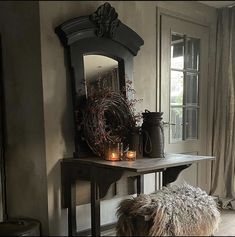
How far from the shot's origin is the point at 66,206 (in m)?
1.40

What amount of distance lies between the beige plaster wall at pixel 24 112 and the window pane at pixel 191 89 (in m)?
0.97

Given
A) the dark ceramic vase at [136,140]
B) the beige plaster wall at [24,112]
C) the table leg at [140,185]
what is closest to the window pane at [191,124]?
the table leg at [140,185]

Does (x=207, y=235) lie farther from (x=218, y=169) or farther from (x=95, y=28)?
(x=95, y=28)

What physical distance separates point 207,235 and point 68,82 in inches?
36.5

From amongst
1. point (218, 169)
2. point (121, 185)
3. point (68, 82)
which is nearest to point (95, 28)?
point (68, 82)

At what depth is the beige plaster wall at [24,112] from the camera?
50.1 inches

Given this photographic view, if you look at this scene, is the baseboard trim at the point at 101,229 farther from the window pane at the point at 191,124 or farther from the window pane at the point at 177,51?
the window pane at the point at 177,51

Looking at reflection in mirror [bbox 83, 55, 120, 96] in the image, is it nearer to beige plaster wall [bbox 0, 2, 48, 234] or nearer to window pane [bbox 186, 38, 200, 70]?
beige plaster wall [bbox 0, 2, 48, 234]

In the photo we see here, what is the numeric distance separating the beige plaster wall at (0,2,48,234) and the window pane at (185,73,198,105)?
97 centimetres

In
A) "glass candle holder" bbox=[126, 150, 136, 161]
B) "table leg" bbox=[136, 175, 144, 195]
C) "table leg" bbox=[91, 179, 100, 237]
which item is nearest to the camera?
"table leg" bbox=[91, 179, 100, 237]

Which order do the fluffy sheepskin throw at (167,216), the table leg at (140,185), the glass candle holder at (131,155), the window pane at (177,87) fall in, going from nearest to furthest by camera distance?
1. the fluffy sheepskin throw at (167,216)
2. the glass candle holder at (131,155)
3. the table leg at (140,185)
4. the window pane at (177,87)

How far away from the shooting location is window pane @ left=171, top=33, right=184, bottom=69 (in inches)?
67.7

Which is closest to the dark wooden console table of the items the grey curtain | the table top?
the table top

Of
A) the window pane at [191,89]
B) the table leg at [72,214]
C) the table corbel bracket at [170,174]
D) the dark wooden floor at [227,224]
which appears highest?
the window pane at [191,89]
